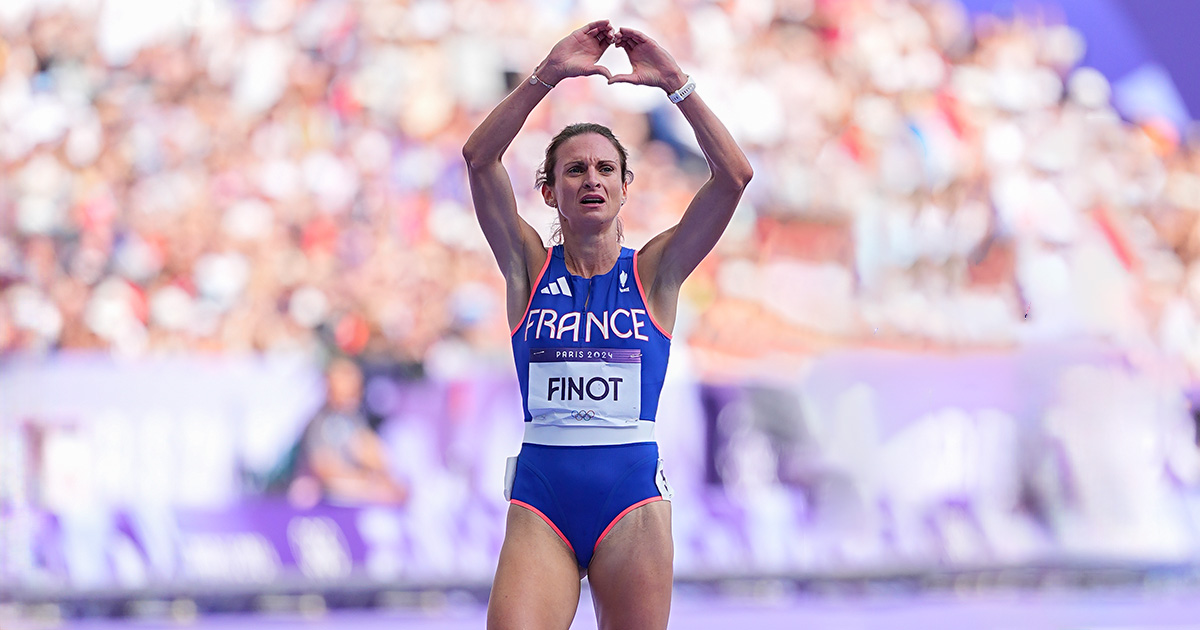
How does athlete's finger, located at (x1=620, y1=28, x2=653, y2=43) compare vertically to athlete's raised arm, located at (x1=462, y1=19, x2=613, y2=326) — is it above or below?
above

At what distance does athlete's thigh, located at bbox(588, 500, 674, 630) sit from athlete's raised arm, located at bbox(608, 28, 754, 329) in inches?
21.1

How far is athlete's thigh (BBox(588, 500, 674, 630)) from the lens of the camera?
2.75 metres

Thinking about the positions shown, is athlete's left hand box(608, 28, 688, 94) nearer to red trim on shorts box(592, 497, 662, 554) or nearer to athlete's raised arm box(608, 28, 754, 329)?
athlete's raised arm box(608, 28, 754, 329)

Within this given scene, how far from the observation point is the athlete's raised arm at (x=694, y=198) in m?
2.90

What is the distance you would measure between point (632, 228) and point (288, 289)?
2.19 metres

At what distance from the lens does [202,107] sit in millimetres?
7215

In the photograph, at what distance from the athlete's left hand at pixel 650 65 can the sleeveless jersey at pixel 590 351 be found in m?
0.49

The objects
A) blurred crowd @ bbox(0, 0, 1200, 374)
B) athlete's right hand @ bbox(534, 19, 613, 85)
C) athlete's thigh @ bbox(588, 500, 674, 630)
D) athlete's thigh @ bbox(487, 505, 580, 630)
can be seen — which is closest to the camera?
athlete's thigh @ bbox(487, 505, 580, 630)

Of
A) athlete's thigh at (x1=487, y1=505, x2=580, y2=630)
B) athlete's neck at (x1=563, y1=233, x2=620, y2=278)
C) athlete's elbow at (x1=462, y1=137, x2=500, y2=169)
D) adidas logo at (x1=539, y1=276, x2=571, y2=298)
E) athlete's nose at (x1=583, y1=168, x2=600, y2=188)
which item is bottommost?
athlete's thigh at (x1=487, y1=505, x2=580, y2=630)

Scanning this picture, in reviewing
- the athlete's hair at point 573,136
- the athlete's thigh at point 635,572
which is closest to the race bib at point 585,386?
the athlete's thigh at point 635,572

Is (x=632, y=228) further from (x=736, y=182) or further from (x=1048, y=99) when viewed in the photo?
(x=736, y=182)

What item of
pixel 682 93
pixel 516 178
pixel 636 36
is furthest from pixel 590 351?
pixel 516 178

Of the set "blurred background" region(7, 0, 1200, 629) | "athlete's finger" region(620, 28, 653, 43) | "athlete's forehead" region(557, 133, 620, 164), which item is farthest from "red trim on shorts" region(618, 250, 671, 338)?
"blurred background" region(7, 0, 1200, 629)

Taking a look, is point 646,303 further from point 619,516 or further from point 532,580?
point 532,580
